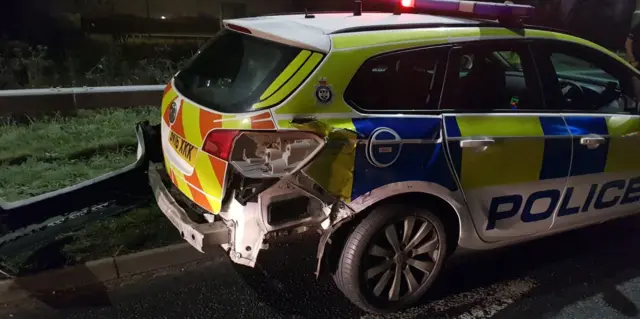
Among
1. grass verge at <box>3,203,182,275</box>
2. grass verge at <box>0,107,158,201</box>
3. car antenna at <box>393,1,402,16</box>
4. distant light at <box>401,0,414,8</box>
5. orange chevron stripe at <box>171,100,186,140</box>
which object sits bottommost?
grass verge at <box>3,203,182,275</box>

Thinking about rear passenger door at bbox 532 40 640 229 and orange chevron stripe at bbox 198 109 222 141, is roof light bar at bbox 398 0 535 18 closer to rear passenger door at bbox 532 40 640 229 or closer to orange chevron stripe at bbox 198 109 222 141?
rear passenger door at bbox 532 40 640 229

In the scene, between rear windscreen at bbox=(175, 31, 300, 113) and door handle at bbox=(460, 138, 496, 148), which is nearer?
rear windscreen at bbox=(175, 31, 300, 113)

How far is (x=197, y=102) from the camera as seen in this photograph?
2918 millimetres

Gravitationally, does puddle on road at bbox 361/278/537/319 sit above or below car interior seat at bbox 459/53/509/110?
below

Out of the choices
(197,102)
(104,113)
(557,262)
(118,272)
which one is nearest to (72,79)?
(104,113)

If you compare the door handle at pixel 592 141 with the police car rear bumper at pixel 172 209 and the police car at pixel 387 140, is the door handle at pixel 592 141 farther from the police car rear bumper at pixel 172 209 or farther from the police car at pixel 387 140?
the police car rear bumper at pixel 172 209

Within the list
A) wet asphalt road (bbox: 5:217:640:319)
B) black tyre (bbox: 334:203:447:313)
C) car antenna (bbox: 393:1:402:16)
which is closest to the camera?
black tyre (bbox: 334:203:447:313)

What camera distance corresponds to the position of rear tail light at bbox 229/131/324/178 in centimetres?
262

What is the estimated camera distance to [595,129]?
3.44 metres

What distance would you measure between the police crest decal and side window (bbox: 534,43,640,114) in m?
1.40

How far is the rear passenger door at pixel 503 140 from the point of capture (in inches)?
118

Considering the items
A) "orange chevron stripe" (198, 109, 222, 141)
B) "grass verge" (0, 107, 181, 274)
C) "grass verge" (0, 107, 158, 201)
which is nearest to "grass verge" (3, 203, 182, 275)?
"grass verge" (0, 107, 181, 274)

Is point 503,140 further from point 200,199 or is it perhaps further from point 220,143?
point 200,199

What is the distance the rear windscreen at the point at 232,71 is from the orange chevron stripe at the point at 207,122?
4 cm
